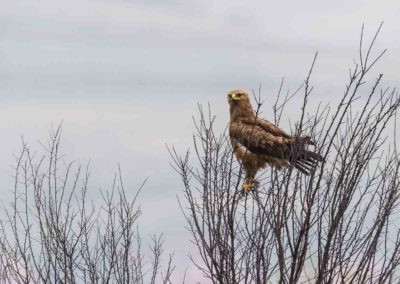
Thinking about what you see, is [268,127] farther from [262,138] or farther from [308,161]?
[308,161]

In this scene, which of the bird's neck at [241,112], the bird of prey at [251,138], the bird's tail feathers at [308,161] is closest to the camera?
the bird's tail feathers at [308,161]

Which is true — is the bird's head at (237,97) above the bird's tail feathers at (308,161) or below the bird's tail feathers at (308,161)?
above

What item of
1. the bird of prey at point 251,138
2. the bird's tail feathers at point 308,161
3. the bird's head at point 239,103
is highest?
the bird's head at point 239,103

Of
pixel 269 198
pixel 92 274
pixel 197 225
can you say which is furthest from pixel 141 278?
pixel 269 198

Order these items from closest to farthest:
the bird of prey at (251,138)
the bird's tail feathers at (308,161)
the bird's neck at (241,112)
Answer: the bird's tail feathers at (308,161)
the bird of prey at (251,138)
the bird's neck at (241,112)

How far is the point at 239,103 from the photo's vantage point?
12391mm

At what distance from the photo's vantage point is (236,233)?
7.40m

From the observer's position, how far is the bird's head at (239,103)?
12.3 metres

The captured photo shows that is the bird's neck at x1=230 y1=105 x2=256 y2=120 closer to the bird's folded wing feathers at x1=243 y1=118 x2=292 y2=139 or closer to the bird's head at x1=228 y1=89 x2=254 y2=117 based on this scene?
the bird's head at x1=228 y1=89 x2=254 y2=117

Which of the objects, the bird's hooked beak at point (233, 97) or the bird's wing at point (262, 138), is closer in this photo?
the bird's wing at point (262, 138)

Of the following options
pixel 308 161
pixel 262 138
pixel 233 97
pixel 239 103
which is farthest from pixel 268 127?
pixel 308 161

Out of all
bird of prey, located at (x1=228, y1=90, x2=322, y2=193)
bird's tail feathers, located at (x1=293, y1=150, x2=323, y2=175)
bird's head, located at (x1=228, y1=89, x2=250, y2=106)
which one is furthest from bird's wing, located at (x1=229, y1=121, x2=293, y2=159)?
bird's tail feathers, located at (x1=293, y1=150, x2=323, y2=175)

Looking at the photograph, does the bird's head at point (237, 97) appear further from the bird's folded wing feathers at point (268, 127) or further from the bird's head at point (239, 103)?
the bird's folded wing feathers at point (268, 127)

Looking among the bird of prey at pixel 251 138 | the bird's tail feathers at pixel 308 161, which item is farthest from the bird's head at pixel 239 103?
the bird's tail feathers at pixel 308 161
